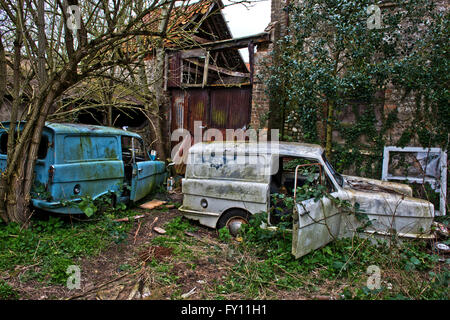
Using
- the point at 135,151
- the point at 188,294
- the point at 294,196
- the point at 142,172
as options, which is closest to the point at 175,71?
the point at 135,151

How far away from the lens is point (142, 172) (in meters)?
6.51

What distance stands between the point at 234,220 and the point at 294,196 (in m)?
1.37

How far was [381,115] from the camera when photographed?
7578 mm

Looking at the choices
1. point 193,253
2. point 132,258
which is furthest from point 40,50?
point 193,253

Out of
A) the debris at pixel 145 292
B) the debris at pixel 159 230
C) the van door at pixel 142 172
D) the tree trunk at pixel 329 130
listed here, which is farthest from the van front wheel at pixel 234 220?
the tree trunk at pixel 329 130

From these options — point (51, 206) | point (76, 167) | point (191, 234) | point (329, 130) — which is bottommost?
point (191, 234)

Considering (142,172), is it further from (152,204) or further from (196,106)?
(196,106)

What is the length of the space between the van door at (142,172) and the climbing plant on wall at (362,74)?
3.82 meters

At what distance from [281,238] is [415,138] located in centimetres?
524

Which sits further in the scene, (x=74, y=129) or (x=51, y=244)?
(x=74, y=129)

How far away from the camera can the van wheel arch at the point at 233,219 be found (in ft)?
16.0

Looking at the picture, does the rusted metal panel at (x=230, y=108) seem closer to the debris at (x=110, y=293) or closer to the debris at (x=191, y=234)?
the debris at (x=191, y=234)

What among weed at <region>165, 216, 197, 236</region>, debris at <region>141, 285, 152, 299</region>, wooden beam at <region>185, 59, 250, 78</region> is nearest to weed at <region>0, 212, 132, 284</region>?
weed at <region>165, 216, 197, 236</region>
